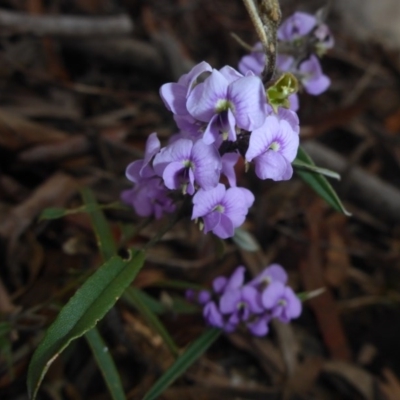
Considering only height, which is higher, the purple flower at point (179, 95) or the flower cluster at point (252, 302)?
the purple flower at point (179, 95)

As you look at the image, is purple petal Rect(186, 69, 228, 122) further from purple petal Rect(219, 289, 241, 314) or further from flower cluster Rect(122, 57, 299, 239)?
purple petal Rect(219, 289, 241, 314)

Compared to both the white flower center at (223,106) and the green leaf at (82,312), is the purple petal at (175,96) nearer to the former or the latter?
the white flower center at (223,106)

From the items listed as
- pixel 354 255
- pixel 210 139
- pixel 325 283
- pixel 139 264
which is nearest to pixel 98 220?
pixel 139 264

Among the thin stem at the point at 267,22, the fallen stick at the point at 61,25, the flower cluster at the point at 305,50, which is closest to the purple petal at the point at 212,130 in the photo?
the thin stem at the point at 267,22

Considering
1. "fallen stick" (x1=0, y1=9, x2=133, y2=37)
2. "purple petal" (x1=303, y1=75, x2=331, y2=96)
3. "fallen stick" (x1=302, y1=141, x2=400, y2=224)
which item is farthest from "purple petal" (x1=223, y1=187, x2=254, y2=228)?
"fallen stick" (x1=0, y1=9, x2=133, y2=37)

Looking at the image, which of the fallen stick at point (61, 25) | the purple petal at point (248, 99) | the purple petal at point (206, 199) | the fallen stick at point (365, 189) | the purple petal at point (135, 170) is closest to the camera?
the purple petal at point (248, 99)

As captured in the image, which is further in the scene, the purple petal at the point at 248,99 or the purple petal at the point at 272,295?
the purple petal at the point at 272,295
